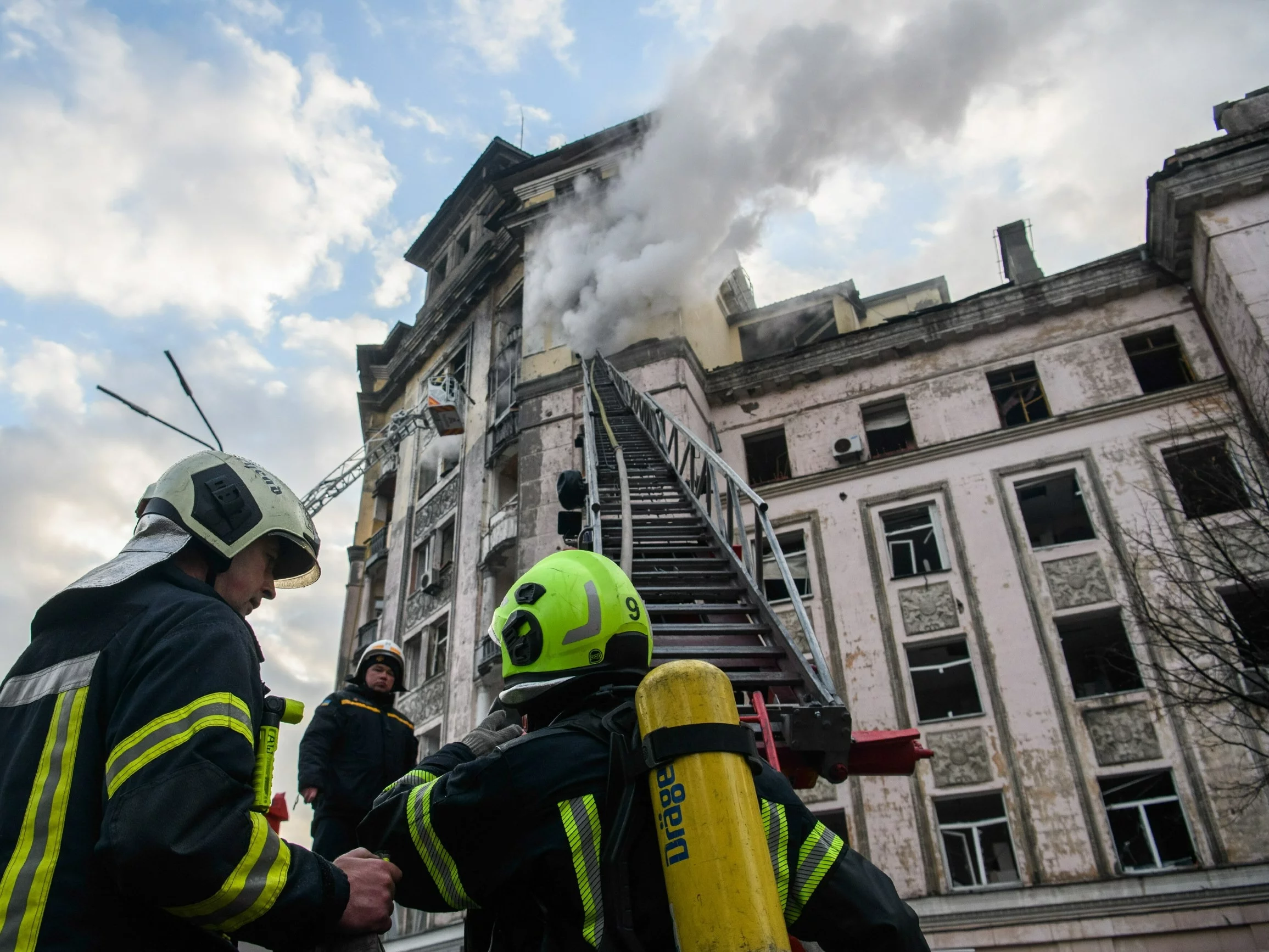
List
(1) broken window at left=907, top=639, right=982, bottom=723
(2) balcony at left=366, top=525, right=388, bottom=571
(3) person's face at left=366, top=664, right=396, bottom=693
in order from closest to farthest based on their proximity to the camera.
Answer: (3) person's face at left=366, top=664, right=396, bottom=693 → (1) broken window at left=907, top=639, right=982, bottom=723 → (2) balcony at left=366, top=525, right=388, bottom=571

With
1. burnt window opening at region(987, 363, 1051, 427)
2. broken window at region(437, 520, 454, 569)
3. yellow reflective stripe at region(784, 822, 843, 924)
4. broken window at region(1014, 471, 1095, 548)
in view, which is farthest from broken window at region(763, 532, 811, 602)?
yellow reflective stripe at region(784, 822, 843, 924)

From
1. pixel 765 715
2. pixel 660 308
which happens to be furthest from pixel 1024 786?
pixel 660 308

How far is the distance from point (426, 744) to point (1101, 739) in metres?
14.0

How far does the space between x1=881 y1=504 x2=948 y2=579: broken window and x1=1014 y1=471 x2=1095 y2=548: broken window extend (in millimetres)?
1444

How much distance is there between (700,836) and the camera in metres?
1.83

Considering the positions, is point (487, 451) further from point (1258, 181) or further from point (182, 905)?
point (182, 905)

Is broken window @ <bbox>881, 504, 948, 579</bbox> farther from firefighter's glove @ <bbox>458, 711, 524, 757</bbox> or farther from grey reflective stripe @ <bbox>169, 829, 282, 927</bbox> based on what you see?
grey reflective stripe @ <bbox>169, 829, 282, 927</bbox>

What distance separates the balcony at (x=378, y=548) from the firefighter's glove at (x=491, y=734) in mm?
23381

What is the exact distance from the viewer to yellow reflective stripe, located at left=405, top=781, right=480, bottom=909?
78.2 inches

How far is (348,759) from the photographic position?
18.9ft

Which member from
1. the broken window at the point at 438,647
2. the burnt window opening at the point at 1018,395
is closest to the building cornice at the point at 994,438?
the burnt window opening at the point at 1018,395

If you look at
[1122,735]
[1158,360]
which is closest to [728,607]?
[1122,735]

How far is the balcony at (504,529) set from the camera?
17.8 m

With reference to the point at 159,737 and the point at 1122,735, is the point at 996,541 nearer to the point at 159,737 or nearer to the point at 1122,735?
the point at 1122,735
